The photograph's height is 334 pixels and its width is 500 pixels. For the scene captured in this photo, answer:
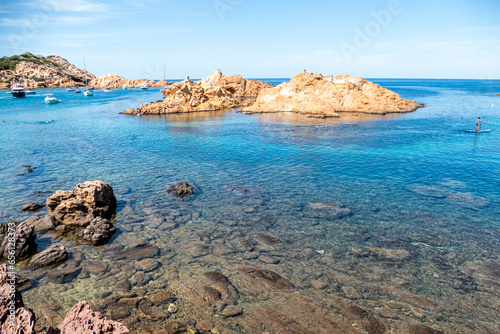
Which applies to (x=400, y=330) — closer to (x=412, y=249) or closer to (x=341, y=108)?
(x=412, y=249)

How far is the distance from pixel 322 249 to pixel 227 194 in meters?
9.58

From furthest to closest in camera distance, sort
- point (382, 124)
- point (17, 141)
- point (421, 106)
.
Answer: point (421, 106), point (382, 124), point (17, 141)

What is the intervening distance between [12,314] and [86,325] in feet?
6.74

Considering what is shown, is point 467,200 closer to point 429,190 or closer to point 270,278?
point 429,190

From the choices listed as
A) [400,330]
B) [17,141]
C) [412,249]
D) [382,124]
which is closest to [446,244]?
[412,249]

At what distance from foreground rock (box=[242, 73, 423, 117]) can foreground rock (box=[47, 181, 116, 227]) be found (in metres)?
56.9

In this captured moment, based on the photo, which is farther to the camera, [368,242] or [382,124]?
[382,124]

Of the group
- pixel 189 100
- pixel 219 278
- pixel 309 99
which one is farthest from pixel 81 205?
pixel 189 100

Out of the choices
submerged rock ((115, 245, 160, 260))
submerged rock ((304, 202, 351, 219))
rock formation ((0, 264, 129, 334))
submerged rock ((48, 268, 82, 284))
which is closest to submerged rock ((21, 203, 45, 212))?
submerged rock ((48, 268, 82, 284))

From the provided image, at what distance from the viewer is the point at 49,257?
1388 cm

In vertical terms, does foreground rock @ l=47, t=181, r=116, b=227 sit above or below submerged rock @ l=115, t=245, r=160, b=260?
above

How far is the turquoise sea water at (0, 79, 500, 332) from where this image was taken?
523 inches

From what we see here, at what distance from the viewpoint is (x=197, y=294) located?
11.8m

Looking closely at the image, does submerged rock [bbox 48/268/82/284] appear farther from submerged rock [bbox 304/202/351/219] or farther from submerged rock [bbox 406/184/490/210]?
submerged rock [bbox 406/184/490/210]
